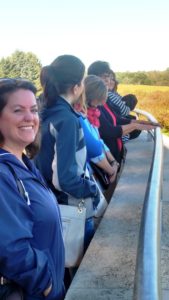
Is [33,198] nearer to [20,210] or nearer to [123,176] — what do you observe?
[20,210]

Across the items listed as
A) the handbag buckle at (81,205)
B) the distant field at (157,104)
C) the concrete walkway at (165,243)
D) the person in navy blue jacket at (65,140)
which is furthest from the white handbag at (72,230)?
the distant field at (157,104)

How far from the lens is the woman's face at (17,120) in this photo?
2.06 metres

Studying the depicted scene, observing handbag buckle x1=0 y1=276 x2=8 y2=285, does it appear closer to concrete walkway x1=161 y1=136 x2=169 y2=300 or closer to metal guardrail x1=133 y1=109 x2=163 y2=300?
metal guardrail x1=133 y1=109 x2=163 y2=300

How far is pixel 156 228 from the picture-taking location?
176 centimetres

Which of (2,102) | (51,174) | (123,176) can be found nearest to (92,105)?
(51,174)

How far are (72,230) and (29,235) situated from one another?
2.80 ft

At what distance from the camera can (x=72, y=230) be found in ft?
8.55

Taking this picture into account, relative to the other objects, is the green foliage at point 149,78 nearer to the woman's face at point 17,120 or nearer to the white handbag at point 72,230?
the white handbag at point 72,230

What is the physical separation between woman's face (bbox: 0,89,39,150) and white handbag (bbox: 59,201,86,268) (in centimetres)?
66

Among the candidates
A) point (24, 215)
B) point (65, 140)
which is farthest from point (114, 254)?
point (24, 215)

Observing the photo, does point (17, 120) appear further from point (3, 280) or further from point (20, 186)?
point (3, 280)

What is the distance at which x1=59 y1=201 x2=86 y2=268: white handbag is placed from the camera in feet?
8.54

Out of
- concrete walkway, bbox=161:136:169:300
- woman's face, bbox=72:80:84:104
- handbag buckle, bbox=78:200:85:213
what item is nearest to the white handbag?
handbag buckle, bbox=78:200:85:213

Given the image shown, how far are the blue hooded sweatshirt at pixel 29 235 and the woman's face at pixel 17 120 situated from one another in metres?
0.13
